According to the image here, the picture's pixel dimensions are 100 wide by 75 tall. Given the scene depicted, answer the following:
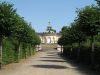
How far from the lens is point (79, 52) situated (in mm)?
47969

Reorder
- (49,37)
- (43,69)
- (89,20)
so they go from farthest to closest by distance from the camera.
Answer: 1. (49,37)
2. (89,20)
3. (43,69)

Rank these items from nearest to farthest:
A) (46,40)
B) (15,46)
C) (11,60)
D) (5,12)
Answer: (5,12) → (11,60) → (15,46) → (46,40)

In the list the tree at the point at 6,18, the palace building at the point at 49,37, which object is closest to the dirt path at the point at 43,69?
the tree at the point at 6,18

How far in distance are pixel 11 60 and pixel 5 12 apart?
12809mm

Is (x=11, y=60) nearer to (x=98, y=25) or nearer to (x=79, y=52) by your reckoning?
(x=79, y=52)

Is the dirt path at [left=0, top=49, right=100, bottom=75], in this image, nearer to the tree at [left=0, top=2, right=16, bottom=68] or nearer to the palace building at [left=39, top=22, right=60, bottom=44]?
the tree at [left=0, top=2, right=16, bottom=68]

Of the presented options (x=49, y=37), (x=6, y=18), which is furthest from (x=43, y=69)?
(x=49, y=37)

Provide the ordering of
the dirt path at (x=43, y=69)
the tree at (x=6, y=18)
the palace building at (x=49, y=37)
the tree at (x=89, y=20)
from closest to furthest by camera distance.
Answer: the dirt path at (x=43, y=69)
the tree at (x=6, y=18)
the tree at (x=89, y=20)
the palace building at (x=49, y=37)

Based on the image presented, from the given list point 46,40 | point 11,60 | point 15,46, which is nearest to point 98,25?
point 11,60

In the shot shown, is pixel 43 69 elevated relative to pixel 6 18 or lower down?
lower down

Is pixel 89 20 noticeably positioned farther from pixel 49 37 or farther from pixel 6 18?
pixel 49 37

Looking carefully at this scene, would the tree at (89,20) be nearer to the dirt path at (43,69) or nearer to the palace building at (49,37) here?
the dirt path at (43,69)

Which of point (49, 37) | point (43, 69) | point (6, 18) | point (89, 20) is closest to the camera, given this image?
point (6, 18)

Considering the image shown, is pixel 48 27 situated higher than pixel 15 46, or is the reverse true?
pixel 48 27
